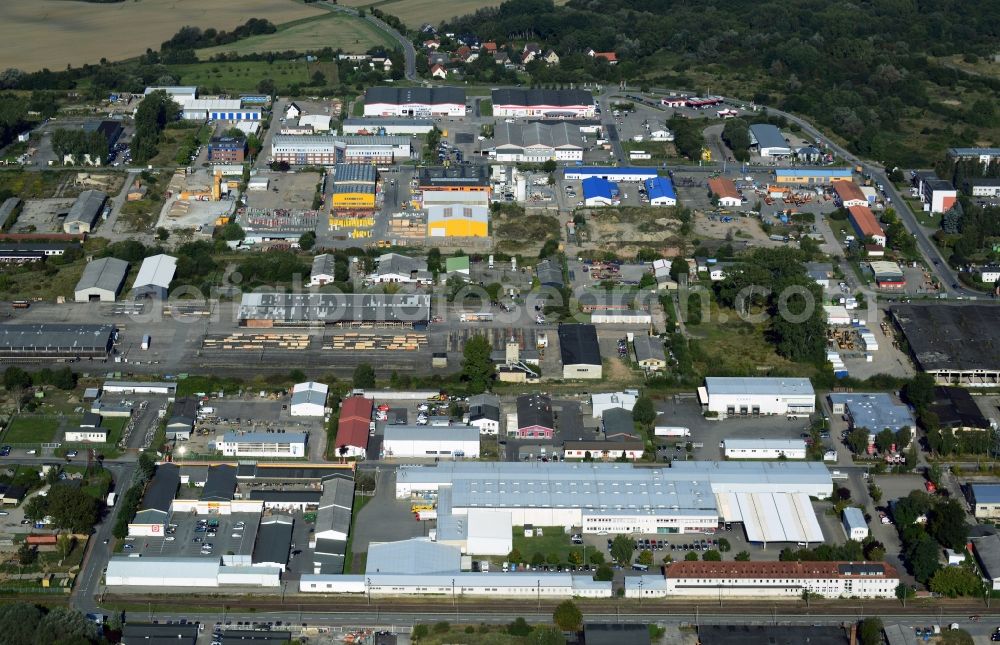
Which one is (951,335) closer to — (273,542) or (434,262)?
(434,262)

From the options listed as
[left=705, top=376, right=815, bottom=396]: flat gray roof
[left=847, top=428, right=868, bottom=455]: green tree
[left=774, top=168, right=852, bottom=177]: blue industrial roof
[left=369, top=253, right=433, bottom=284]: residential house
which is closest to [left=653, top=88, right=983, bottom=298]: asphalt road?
[left=774, top=168, right=852, bottom=177]: blue industrial roof

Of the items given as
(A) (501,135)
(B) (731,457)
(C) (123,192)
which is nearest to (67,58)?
(C) (123,192)

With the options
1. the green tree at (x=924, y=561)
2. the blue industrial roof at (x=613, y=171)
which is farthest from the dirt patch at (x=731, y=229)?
the green tree at (x=924, y=561)

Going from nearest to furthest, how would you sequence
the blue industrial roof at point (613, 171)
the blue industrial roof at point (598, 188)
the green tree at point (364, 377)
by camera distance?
the green tree at point (364, 377) < the blue industrial roof at point (598, 188) < the blue industrial roof at point (613, 171)

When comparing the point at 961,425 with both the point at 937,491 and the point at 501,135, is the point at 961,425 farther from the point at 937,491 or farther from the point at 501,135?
the point at 501,135

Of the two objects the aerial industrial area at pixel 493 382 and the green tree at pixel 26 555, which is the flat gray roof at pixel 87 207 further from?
the green tree at pixel 26 555

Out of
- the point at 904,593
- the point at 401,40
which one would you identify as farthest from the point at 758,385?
the point at 401,40
